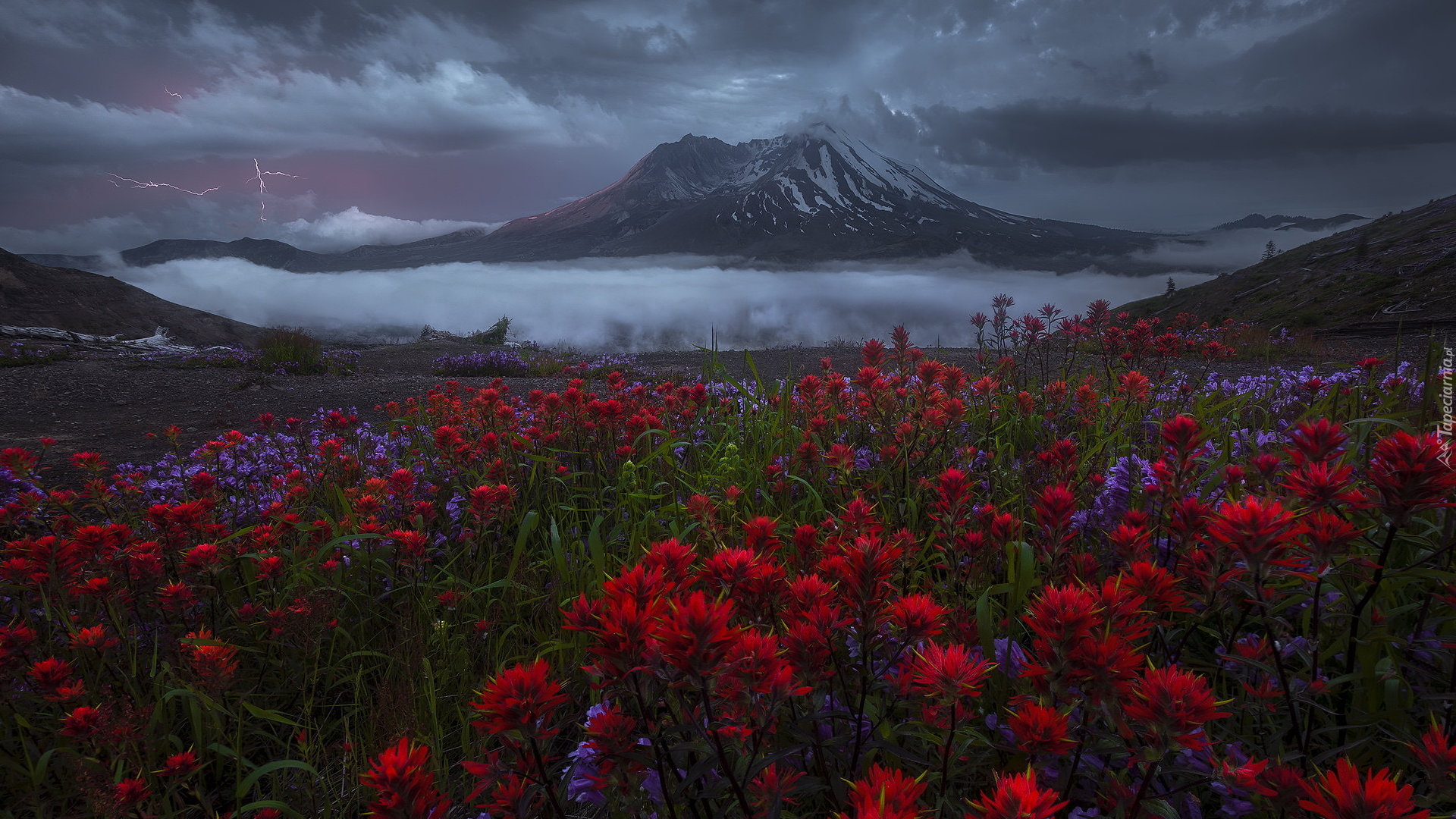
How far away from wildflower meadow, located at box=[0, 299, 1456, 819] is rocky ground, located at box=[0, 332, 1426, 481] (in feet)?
7.63

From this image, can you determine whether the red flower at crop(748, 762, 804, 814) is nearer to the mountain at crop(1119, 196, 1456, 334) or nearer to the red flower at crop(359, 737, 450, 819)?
the red flower at crop(359, 737, 450, 819)

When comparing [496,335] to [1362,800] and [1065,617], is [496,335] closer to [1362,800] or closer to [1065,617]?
[1065,617]

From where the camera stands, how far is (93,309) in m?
19.2

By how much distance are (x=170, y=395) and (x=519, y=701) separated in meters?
11.0

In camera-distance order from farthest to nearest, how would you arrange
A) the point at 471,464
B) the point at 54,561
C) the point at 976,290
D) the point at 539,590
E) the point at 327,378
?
the point at 976,290, the point at 327,378, the point at 471,464, the point at 539,590, the point at 54,561

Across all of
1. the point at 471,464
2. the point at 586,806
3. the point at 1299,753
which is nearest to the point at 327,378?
the point at 471,464

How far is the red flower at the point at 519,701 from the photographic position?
0.90 meters

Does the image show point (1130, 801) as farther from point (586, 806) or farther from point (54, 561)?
point (54, 561)

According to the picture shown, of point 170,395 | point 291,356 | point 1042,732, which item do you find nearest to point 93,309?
point 291,356

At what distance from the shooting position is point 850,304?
125 m

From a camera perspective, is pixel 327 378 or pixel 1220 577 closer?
pixel 1220 577

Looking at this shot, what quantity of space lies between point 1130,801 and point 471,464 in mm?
3448

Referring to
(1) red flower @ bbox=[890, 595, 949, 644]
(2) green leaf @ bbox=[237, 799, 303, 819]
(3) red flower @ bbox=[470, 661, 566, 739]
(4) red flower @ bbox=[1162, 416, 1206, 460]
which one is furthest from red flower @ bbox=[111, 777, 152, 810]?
(4) red flower @ bbox=[1162, 416, 1206, 460]

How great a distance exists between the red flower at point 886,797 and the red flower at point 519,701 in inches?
17.8
